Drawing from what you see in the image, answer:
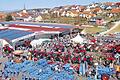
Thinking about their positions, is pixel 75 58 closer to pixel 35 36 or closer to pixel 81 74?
pixel 81 74

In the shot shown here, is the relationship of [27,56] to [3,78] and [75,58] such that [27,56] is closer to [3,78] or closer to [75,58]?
[75,58]

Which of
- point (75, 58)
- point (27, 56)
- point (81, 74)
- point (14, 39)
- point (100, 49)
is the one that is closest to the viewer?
point (81, 74)

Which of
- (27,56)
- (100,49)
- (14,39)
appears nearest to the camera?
(27,56)

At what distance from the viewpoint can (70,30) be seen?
126ft

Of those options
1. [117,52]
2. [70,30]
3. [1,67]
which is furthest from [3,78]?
[70,30]

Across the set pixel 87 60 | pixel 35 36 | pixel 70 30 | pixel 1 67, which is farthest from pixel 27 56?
pixel 70 30

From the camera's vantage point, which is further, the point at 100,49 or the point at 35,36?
the point at 35,36

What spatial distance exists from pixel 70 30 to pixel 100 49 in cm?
1408

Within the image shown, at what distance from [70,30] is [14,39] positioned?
13013 millimetres

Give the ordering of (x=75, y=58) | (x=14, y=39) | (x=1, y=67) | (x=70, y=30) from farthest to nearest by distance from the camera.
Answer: (x=70, y=30)
(x=14, y=39)
(x=75, y=58)
(x=1, y=67)

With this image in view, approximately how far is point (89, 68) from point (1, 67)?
560 centimetres

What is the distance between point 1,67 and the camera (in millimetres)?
18969

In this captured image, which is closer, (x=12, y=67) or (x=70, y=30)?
(x=12, y=67)

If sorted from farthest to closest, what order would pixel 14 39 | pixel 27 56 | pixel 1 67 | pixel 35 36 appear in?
1. pixel 35 36
2. pixel 14 39
3. pixel 27 56
4. pixel 1 67
